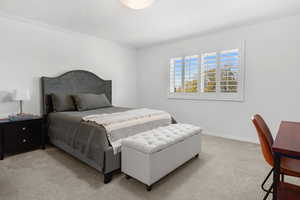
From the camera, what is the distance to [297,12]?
111 inches

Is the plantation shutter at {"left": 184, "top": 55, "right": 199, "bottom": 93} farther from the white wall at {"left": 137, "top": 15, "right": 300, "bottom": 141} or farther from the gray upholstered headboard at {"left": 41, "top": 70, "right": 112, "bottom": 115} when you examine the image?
the gray upholstered headboard at {"left": 41, "top": 70, "right": 112, "bottom": 115}

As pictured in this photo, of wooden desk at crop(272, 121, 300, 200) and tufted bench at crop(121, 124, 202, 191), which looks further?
tufted bench at crop(121, 124, 202, 191)

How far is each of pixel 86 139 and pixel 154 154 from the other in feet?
3.37

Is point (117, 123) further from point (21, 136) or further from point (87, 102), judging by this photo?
point (21, 136)

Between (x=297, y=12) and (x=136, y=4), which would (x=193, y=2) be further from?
(x=297, y=12)

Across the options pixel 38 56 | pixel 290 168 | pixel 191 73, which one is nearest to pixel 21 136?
pixel 38 56

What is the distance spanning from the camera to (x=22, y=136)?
2.82 m

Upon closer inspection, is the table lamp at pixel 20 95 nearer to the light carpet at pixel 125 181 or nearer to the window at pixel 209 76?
the light carpet at pixel 125 181

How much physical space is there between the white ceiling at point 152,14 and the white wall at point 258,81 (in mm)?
271

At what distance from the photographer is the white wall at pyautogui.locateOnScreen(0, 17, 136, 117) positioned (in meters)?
2.99

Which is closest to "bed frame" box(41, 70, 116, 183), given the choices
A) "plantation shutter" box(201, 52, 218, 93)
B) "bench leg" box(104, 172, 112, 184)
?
"bench leg" box(104, 172, 112, 184)

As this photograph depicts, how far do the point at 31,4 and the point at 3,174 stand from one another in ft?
8.18

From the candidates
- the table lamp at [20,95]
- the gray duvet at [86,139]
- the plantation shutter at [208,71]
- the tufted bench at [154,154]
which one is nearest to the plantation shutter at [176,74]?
the plantation shutter at [208,71]

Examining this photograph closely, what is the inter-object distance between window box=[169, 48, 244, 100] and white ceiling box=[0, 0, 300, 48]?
2.14 ft
